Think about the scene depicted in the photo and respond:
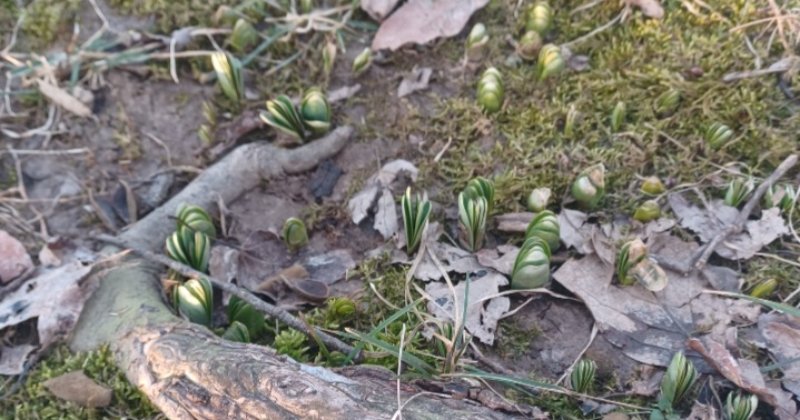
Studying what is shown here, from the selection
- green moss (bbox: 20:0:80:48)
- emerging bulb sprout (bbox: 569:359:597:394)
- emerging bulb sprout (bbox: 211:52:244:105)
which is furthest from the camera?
green moss (bbox: 20:0:80:48)

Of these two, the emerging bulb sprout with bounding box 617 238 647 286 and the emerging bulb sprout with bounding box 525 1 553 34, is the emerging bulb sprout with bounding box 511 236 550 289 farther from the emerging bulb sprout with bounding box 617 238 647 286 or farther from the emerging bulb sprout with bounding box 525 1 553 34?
the emerging bulb sprout with bounding box 525 1 553 34

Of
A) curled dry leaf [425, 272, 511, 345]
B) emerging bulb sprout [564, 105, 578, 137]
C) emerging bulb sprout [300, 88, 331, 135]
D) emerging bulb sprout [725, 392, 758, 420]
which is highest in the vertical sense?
emerging bulb sprout [300, 88, 331, 135]

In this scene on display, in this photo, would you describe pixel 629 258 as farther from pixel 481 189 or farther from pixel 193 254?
pixel 193 254

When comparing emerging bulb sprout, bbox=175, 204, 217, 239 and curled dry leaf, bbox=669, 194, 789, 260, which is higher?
emerging bulb sprout, bbox=175, 204, 217, 239

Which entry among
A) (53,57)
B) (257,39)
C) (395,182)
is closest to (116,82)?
(53,57)

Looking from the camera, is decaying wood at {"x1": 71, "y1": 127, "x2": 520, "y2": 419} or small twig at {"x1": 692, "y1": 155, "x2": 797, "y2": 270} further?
small twig at {"x1": 692, "y1": 155, "x2": 797, "y2": 270}

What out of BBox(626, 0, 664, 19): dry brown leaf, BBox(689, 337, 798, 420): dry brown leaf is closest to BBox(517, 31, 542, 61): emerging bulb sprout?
BBox(626, 0, 664, 19): dry brown leaf

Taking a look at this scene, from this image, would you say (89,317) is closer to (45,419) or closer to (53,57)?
(45,419)

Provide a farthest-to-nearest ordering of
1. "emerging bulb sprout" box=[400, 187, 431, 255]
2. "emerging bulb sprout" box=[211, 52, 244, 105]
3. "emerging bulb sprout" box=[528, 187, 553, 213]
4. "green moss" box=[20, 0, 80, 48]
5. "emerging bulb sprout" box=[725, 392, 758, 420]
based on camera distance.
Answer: "green moss" box=[20, 0, 80, 48], "emerging bulb sprout" box=[211, 52, 244, 105], "emerging bulb sprout" box=[528, 187, 553, 213], "emerging bulb sprout" box=[400, 187, 431, 255], "emerging bulb sprout" box=[725, 392, 758, 420]
